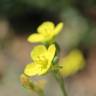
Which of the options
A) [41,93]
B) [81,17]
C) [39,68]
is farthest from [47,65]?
[81,17]

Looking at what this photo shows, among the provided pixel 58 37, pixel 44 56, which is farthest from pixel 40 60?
pixel 58 37

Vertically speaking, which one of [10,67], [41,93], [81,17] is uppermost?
[81,17]

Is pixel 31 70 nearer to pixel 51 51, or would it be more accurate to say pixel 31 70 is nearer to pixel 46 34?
pixel 51 51

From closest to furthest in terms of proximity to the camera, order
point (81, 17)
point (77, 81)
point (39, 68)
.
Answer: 1. point (39, 68)
2. point (77, 81)
3. point (81, 17)

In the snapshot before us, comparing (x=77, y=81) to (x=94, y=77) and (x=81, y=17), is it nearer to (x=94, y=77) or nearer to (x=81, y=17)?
(x=94, y=77)

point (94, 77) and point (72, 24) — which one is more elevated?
point (72, 24)

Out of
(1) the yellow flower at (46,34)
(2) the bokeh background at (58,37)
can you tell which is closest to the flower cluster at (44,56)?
(1) the yellow flower at (46,34)

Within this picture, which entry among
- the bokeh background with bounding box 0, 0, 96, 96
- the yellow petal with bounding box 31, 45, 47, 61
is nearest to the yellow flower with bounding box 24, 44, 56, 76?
the yellow petal with bounding box 31, 45, 47, 61
